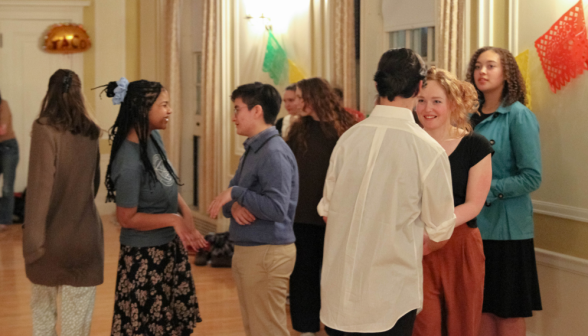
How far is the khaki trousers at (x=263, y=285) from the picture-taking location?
2.71 m

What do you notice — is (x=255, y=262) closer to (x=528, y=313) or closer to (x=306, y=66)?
(x=528, y=313)

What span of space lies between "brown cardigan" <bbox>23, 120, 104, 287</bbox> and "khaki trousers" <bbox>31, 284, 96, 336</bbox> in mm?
66

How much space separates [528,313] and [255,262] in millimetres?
1405

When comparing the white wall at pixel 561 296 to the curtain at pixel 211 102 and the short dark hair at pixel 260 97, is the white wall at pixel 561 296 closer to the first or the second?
the short dark hair at pixel 260 97

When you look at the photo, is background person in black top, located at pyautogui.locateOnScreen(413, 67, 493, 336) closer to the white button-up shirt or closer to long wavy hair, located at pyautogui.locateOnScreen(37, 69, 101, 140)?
the white button-up shirt

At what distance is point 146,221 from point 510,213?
1779 millimetres

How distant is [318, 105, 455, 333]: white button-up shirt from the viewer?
1.88 meters

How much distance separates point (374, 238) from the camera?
1.90 m

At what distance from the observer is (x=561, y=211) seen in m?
3.43

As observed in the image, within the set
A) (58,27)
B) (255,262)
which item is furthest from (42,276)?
(58,27)

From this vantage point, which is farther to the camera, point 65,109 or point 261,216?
point 65,109

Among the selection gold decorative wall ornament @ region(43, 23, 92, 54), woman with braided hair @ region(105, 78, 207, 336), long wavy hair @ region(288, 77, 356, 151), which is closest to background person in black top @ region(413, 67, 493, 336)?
woman with braided hair @ region(105, 78, 207, 336)

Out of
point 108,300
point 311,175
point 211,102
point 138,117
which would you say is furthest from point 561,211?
point 211,102

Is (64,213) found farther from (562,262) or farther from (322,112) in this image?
(562,262)
